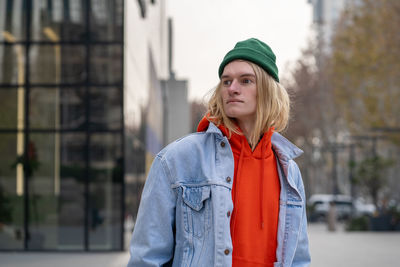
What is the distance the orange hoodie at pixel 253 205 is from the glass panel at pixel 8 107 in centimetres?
1438

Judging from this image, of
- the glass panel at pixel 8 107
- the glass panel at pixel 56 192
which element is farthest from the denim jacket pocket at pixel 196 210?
the glass panel at pixel 8 107

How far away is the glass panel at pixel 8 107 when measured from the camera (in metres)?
16.4

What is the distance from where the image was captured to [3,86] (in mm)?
16469

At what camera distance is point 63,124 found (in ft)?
53.9

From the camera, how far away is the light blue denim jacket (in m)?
2.60

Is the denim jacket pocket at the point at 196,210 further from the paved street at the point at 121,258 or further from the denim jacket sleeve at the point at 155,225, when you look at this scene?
the paved street at the point at 121,258

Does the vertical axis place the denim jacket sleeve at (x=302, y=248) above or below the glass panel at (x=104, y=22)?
below

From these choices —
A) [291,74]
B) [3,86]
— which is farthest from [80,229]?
[291,74]

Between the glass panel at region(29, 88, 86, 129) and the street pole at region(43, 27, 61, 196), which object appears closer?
the street pole at region(43, 27, 61, 196)

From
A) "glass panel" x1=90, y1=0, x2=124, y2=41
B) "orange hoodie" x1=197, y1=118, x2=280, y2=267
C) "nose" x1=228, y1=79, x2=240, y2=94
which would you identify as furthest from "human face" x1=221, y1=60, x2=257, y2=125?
"glass panel" x1=90, y1=0, x2=124, y2=41

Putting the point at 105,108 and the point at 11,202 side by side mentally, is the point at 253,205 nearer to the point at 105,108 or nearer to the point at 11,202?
the point at 105,108

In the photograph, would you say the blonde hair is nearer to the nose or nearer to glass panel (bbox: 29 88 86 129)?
the nose

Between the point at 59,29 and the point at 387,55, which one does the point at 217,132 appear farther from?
the point at 387,55

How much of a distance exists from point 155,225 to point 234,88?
69cm
